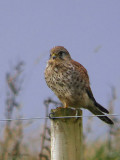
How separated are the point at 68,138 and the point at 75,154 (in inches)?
4.8

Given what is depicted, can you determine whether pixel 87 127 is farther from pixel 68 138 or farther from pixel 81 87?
pixel 68 138

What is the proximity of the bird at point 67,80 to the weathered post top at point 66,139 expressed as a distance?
1016mm

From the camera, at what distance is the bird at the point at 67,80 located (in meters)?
3.60

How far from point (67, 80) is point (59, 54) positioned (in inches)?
16.7

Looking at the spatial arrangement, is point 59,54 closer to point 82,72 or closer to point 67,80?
point 82,72

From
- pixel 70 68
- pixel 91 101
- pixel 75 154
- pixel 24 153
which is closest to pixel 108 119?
pixel 91 101

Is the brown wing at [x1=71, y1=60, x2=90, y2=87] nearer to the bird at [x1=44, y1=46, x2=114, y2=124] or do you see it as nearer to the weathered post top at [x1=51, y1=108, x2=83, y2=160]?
the bird at [x1=44, y1=46, x2=114, y2=124]

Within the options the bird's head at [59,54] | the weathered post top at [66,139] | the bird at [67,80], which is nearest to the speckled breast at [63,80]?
the bird at [67,80]

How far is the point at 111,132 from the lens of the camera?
445cm

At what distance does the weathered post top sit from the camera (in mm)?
2531

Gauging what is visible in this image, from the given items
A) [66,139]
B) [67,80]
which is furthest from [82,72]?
[66,139]

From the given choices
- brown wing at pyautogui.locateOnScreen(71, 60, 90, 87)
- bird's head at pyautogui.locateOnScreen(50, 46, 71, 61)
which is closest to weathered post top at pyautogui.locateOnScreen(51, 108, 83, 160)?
brown wing at pyautogui.locateOnScreen(71, 60, 90, 87)

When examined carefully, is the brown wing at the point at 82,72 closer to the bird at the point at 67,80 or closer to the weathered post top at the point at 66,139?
the bird at the point at 67,80

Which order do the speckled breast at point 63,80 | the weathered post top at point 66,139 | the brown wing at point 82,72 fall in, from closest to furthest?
the weathered post top at point 66,139
the speckled breast at point 63,80
the brown wing at point 82,72
